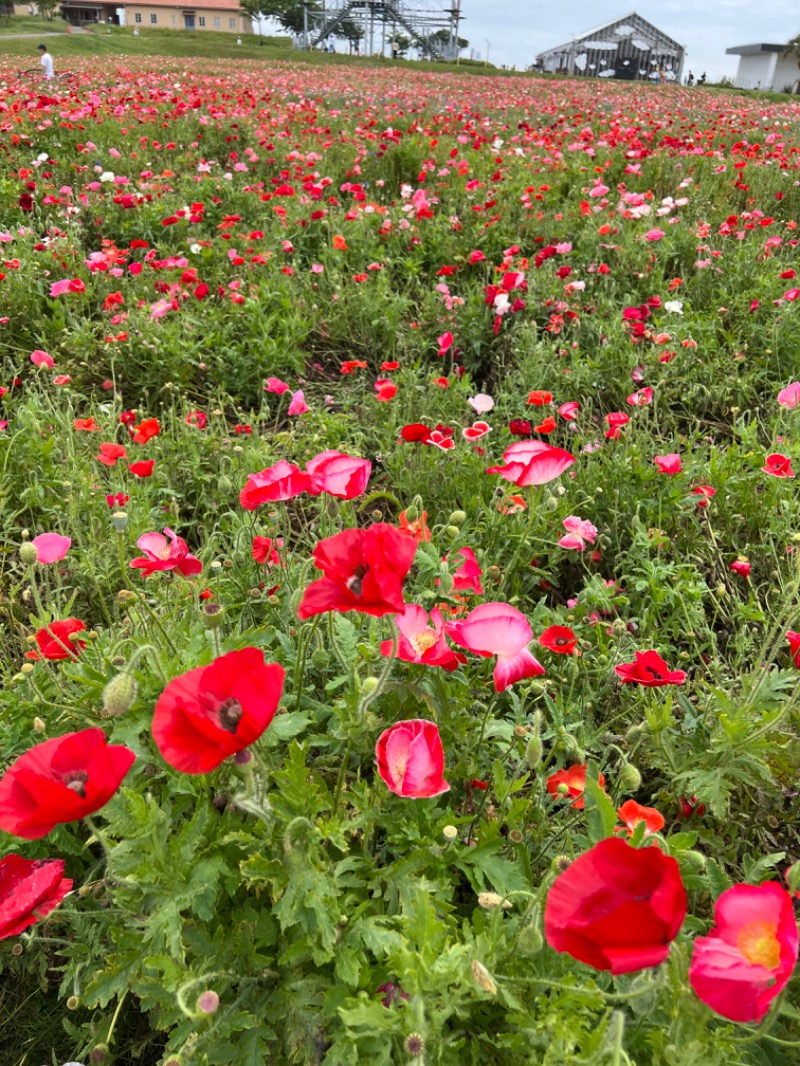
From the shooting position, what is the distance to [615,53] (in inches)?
1932

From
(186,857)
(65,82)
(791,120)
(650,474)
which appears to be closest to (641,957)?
(186,857)

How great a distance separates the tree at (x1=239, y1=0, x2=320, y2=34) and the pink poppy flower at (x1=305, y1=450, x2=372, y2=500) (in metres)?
69.0

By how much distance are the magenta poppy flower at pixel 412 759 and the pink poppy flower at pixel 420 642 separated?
145 millimetres

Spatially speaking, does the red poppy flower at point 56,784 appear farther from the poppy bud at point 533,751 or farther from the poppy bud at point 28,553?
the poppy bud at point 533,751

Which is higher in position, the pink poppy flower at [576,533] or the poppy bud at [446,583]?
the poppy bud at [446,583]

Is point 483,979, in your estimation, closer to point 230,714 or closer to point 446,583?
point 230,714

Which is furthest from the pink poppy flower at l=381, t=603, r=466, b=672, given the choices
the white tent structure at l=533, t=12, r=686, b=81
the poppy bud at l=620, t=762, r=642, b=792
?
the white tent structure at l=533, t=12, r=686, b=81

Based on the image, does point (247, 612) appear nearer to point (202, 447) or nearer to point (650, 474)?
point (202, 447)

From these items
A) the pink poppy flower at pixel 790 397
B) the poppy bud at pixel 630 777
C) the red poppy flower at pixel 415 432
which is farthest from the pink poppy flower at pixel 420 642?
the pink poppy flower at pixel 790 397

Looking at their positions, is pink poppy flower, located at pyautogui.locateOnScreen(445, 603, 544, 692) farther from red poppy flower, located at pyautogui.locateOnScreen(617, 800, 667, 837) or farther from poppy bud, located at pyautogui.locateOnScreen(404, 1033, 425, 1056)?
poppy bud, located at pyautogui.locateOnScreen(404, 1033, 425, 1056)

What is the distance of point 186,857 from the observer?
1184 mm

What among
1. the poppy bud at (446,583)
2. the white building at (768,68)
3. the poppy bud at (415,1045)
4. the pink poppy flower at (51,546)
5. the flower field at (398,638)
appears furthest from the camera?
the white building at (768,68)

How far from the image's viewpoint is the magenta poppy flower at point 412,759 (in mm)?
1205

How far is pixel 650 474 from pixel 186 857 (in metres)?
2.18
